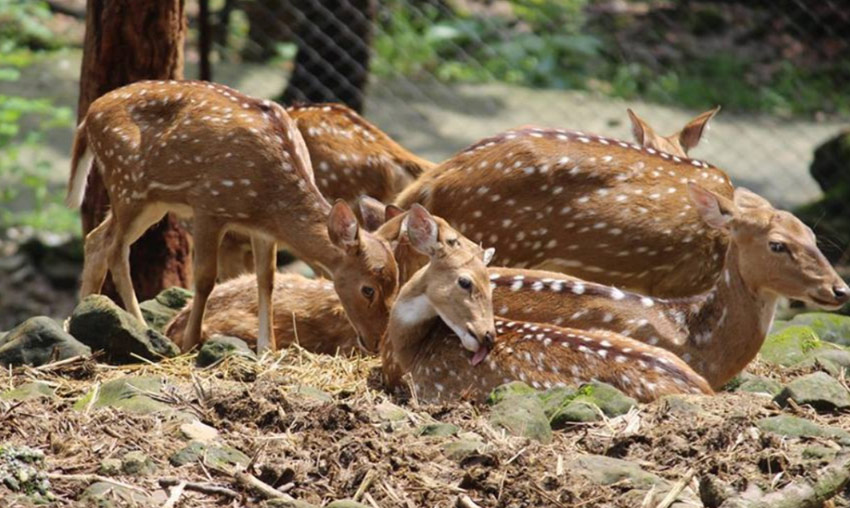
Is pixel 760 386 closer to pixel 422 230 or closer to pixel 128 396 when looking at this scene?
pixel 422 230

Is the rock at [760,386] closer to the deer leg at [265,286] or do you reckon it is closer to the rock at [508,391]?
the rock at [508,391]

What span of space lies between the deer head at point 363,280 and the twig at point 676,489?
7.62 ft

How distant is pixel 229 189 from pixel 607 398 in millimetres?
2425

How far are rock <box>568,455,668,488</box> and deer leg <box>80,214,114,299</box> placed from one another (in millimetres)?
3493

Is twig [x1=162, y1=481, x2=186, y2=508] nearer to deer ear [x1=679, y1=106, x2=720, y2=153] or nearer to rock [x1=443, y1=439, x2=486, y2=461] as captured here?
rock [x1=443, y1=439, x2=486, y2=461]

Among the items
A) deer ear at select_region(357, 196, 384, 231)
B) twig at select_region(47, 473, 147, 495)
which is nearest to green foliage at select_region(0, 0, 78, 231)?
deer ear at select_region(357, 196, 384, 231)

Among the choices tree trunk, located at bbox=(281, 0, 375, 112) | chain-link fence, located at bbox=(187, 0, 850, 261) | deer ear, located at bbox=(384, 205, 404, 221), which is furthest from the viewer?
chain-link fence, located at bbox=(187, 0, 850, 261)

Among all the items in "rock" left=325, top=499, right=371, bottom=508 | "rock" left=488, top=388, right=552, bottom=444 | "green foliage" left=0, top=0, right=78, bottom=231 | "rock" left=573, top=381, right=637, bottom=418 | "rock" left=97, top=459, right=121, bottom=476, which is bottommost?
"green foliage" left=0, top=0, right=78, bottom=231

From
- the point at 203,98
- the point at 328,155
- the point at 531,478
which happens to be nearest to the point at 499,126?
the point at 328,155

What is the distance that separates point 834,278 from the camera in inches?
286

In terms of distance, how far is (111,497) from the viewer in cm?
549

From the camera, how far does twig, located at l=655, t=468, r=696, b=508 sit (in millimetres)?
5622

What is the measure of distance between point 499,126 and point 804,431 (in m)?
8.49

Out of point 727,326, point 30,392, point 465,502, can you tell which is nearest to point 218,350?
point 30,392
